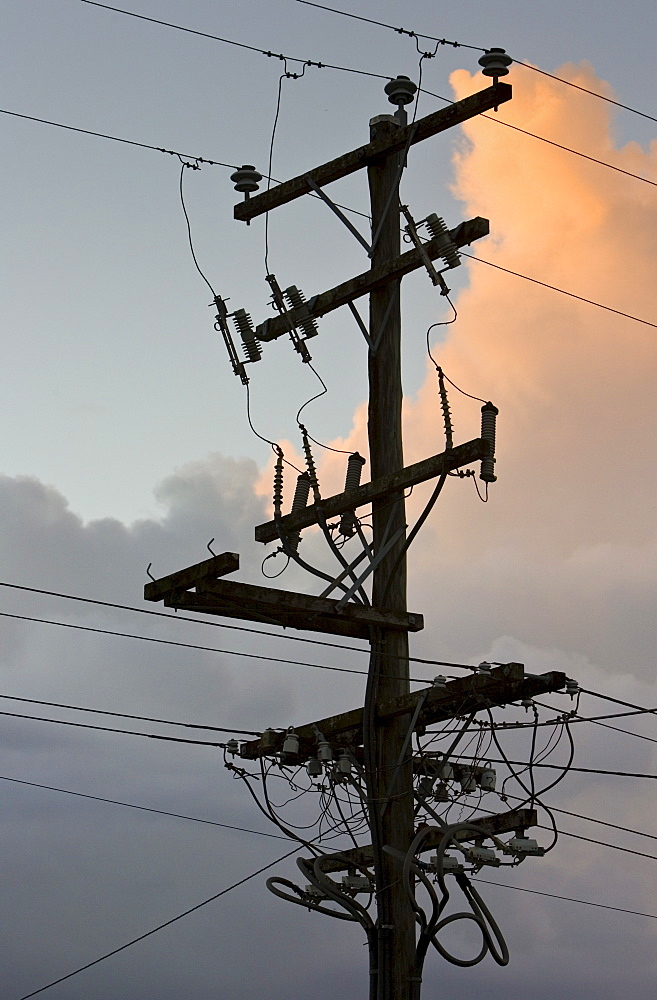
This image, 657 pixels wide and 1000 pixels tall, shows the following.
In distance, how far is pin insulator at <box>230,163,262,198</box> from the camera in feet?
57.0

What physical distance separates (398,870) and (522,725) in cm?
155

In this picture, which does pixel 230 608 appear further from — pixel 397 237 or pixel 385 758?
pixel 397 237

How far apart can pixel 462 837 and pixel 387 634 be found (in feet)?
6.12

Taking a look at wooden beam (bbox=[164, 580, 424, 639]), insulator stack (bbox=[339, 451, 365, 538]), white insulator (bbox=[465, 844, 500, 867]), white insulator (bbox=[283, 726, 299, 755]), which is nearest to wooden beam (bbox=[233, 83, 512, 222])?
insulator stack (bbox=[339, 451, 365, 538])

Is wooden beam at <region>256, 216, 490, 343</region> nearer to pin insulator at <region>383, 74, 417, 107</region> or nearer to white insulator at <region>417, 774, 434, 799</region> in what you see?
pin insulator at <region>383, 74, 417, 107</region>

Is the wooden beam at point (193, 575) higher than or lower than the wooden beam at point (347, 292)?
lower

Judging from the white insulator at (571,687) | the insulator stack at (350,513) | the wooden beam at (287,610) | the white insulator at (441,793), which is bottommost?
the white insulator at (441,793)

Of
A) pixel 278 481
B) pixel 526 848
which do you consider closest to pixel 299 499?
pixel 278 481

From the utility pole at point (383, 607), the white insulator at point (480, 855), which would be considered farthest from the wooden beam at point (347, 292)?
the white insulator at point (480, 855)

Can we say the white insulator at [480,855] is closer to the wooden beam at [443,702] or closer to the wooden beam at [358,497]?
the wooden beam at [443,702]

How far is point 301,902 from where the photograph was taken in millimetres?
15617

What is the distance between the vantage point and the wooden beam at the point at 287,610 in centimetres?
1450

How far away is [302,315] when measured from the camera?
1636 centimetres

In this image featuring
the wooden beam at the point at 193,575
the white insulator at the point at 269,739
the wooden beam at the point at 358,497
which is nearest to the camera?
the wooden beam at the point at 193,575
